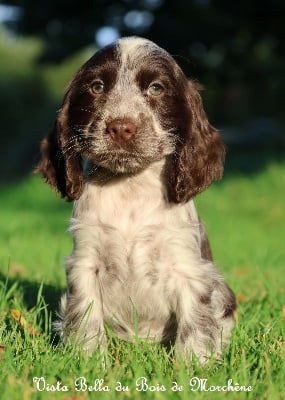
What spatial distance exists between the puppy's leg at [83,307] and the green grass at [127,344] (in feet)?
0.40

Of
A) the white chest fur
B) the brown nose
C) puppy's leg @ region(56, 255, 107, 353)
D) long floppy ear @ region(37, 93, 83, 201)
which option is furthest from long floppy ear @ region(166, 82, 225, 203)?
puppy's leg @ region(56, 255, 107, 353)

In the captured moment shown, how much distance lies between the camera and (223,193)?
596 inches

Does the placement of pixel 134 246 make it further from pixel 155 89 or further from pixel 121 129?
pixel 155 89

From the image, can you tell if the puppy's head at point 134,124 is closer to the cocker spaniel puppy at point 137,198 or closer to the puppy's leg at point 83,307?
the cocker spaniel puppy at point 137,198

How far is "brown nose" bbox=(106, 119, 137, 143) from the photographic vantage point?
4.25 m

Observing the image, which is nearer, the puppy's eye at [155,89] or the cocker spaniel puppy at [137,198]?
the cocker spaniel puppy at [137,198]

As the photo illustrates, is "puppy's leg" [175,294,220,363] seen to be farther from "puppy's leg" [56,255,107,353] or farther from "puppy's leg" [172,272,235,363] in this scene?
"puppy's leg" [56,255,107,353]

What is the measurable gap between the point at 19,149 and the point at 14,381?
23.1m

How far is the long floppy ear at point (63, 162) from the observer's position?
470cm

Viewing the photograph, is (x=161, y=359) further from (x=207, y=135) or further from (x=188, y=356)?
(x=207, y=135)

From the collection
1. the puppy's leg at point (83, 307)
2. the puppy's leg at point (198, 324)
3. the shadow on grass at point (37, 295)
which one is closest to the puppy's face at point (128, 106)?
the puppy's leg at point (83, 307)

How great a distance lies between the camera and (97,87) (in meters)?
4.54

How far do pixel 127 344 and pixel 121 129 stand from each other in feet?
4.36

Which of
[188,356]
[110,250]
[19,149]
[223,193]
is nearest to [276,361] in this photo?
[188,356]
